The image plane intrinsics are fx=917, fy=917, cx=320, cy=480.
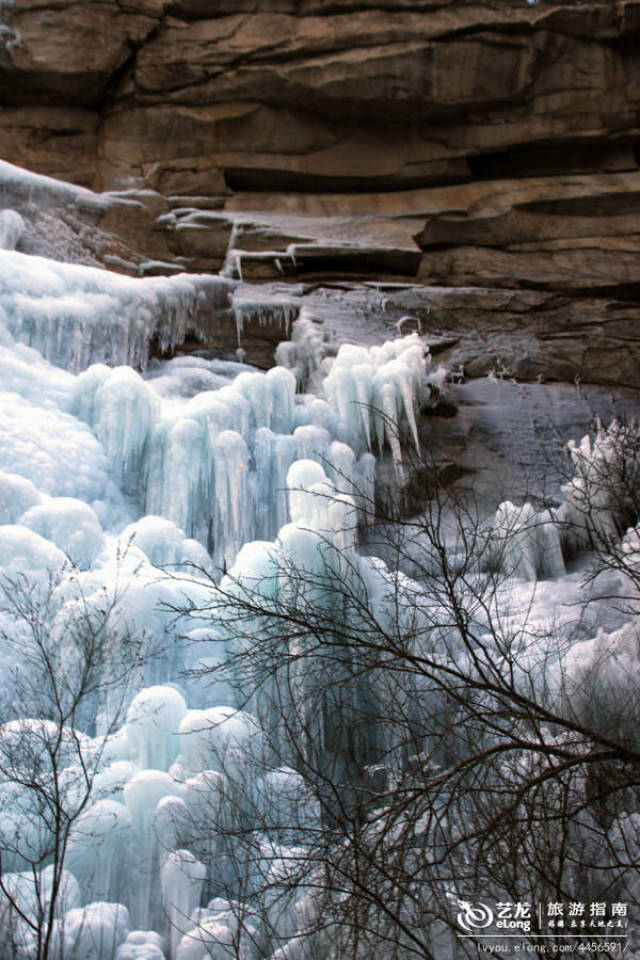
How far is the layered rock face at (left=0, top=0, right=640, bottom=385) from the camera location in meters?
17.6

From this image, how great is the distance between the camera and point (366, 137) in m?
19.1

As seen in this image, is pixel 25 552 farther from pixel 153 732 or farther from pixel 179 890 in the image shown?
pixel 179 890

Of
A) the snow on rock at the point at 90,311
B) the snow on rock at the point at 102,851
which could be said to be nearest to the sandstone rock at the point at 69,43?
the snow on rock at the point at 90,311

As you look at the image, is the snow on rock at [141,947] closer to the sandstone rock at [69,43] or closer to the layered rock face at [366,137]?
the layered rock face at [366,137]

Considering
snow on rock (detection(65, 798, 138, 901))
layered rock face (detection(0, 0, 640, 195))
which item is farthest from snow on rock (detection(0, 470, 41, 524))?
layered rock face (detection(0, 0, 640, 195))

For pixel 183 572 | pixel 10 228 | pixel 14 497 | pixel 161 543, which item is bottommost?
pixel 183 572

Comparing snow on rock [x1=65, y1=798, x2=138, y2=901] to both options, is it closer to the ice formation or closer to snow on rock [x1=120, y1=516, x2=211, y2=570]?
the ice formation

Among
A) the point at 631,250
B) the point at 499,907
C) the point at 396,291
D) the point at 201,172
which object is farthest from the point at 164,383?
the point at 499,907

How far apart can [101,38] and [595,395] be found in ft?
38.7

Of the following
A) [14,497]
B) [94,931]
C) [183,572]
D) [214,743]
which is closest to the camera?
[94,931]

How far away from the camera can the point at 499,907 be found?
161 inches

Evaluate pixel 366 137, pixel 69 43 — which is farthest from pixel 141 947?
pixel 69 43

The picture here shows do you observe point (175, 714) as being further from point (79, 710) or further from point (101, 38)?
point (101, 38)

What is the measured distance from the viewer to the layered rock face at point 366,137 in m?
17.6
